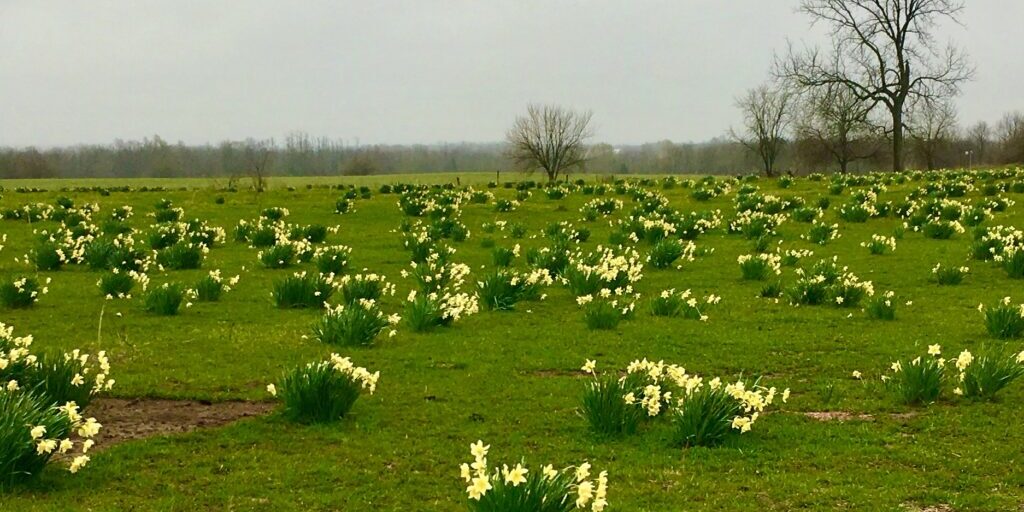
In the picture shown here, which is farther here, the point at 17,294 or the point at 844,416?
the point at 17,294

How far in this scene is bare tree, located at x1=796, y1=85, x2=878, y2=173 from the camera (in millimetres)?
52031

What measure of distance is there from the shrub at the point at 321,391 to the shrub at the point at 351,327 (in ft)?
7.59

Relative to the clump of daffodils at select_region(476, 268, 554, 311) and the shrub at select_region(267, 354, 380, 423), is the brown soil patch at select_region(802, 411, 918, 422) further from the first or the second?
the clump of daffodils at select_region(476, 268, 554, 311)

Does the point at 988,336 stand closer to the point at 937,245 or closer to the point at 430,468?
the point at 430,468

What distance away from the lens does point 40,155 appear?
94.1 meters

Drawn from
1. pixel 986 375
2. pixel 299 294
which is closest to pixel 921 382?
pixel 986 375

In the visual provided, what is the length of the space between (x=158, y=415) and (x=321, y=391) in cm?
137

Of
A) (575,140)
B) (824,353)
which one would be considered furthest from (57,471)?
(575,140)

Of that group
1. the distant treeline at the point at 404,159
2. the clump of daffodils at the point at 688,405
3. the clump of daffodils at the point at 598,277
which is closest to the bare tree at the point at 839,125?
the distant treeline at the point at 404,159

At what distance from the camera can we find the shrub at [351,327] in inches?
340

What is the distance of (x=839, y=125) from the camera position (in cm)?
6612

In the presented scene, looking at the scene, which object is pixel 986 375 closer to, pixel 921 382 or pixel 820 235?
pixel 921 382

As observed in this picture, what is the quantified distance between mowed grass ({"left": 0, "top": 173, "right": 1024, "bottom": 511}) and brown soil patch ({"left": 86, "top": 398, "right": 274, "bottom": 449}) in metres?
0.20

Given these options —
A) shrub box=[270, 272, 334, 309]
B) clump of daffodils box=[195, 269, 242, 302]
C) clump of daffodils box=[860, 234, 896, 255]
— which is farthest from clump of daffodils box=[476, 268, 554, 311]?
clump of daffodils box=[860, 234, 896, 255]
